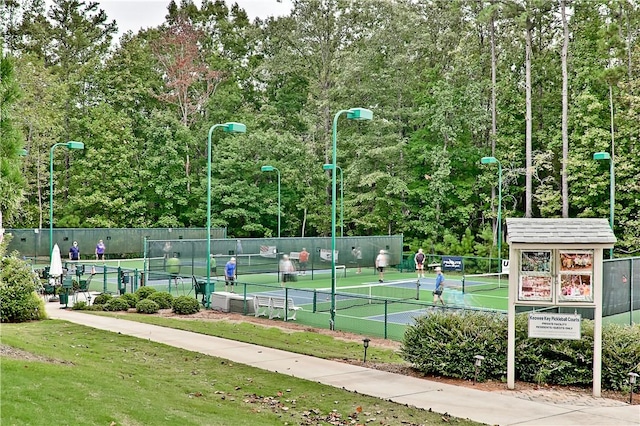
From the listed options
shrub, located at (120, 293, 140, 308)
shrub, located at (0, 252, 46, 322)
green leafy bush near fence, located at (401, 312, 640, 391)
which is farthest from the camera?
shrub, located at (120, 293, 140, 308)

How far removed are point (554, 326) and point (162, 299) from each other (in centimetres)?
1621

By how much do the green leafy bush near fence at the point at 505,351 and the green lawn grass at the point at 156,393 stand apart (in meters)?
2.84

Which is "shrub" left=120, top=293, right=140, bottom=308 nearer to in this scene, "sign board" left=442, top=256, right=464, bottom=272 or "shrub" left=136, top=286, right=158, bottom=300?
"shrub" left=136, top=286, right=158, bottom=300

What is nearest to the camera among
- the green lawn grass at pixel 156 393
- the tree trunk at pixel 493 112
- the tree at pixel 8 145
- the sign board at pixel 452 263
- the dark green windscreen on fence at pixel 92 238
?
the green lawn grass at pixel 156 393

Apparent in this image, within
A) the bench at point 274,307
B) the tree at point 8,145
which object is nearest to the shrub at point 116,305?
the bench at point 274,307

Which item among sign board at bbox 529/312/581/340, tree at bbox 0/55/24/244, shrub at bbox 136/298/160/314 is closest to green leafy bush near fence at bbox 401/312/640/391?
sign board at bbox 529/312/581/340

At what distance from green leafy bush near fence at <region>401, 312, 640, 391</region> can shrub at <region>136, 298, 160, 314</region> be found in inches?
485

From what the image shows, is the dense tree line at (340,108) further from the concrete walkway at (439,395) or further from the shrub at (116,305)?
the concrete walkway at (439,395)

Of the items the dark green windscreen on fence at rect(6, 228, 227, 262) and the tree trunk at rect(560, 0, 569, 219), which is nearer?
the dark green windscreen on fence at rect(6, 228, 227, 262)

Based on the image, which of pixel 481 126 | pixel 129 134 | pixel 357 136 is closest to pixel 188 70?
pixel 129 134

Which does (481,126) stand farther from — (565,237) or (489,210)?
(565,237)

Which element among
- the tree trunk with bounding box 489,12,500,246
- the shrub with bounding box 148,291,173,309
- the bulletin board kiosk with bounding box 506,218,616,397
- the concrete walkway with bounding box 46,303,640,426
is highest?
the tree trunk with bounding box 489,12,500,246

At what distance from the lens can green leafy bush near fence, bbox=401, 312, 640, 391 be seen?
14.8 metres

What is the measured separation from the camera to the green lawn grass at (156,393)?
989 cm
